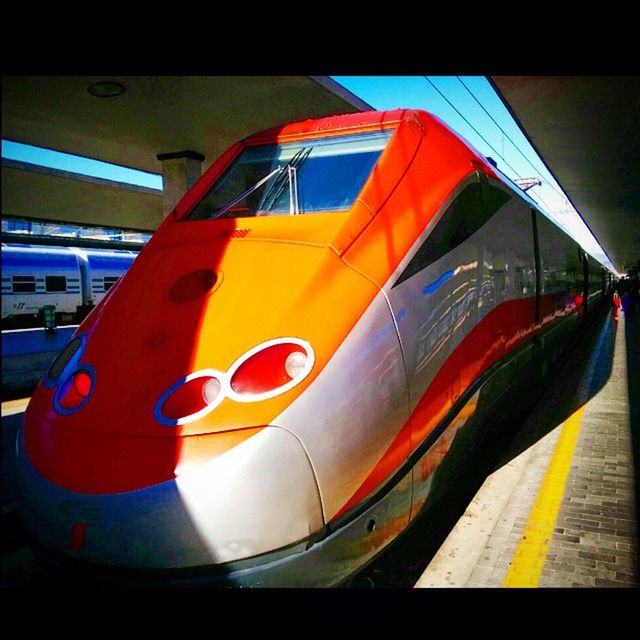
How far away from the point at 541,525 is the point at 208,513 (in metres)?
2.36

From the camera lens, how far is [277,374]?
184 cm

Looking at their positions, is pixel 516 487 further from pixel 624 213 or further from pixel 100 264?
pixel 624 213

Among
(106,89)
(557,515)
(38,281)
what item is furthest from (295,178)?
(38,281)

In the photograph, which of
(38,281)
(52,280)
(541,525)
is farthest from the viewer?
(52,280)

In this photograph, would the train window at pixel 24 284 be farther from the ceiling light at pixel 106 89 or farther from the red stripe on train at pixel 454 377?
the red stripe on train at pixel 454 377

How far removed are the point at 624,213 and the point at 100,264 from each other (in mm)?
15776

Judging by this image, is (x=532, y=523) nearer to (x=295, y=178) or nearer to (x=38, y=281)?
(x=295, y=178)

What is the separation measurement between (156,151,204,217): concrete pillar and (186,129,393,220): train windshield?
5.21m

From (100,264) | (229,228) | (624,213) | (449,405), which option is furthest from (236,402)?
(624,213)

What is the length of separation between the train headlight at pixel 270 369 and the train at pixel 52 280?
1000cm

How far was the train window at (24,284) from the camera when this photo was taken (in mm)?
10953

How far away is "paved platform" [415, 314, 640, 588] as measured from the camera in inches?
103

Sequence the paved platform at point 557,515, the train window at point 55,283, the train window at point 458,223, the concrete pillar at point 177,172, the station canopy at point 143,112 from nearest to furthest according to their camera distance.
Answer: the train window at point 458,223 < the paved platform at point 557,515 < the station canopy at point 143,112 < the concrete pillar at point 177,172 < the train window at point 55,283

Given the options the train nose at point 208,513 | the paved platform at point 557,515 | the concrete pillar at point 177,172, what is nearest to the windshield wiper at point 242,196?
the train nose at point 208,513
